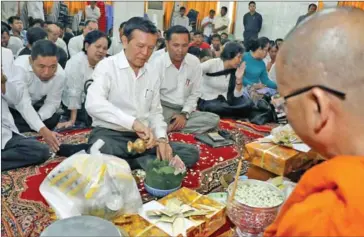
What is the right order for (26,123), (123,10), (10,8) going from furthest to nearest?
(10,8) < (123,10) < (26,123)

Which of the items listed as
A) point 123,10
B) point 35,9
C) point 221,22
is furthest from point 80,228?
point 221,22

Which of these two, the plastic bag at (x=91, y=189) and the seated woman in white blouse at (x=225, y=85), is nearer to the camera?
the plastic bag at (x=91, y=189)

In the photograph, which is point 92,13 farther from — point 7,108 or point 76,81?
point 7,108

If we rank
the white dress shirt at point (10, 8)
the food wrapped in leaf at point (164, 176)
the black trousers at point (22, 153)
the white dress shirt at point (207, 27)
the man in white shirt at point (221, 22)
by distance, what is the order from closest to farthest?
the food wrapped in leaf at point (164, 176) → the black trousers at point (22, 153) → the white dress shirt at point (10, 8) → the man in white shirt at point (221, 22) → the white dress shirt at point (207, 27)

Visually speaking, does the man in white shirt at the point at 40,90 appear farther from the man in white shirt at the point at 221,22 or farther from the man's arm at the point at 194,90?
the man in white shirt at the point at 221,22

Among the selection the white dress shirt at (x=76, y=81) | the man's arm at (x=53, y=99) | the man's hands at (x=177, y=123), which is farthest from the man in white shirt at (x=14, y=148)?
the man's hands at (x=177, y=123)

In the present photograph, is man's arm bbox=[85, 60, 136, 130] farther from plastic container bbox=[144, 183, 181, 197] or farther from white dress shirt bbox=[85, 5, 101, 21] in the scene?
white dress shirt bbox=[85, 5, 101, 21]

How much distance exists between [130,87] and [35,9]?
17.4 ft

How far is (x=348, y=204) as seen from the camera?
21.5 inches

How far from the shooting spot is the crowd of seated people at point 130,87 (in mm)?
1851

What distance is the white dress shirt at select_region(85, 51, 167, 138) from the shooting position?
5.79ft

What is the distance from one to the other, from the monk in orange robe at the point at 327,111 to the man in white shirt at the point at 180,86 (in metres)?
1.94

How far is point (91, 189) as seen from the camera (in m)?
1.16

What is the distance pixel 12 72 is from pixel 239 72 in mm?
1848
